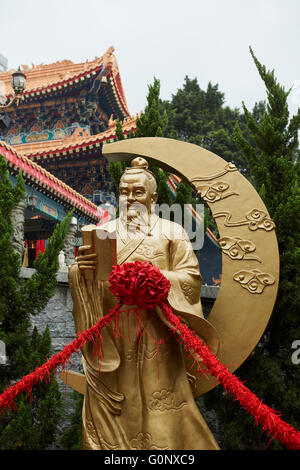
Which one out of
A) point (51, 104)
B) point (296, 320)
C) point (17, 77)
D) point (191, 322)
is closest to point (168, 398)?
point (191, 322)

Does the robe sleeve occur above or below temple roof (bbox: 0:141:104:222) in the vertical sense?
below

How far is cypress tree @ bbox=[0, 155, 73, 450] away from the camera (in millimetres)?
3190

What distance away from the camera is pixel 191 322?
2688 millimetres

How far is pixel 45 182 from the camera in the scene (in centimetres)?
758

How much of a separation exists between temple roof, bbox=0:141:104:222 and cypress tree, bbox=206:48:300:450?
3.06 m

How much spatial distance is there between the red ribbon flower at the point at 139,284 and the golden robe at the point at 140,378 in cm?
24

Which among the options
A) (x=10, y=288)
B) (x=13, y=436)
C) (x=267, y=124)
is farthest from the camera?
(x=267, y=124)

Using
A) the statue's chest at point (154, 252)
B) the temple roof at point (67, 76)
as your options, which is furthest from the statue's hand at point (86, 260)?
the temple roof at point (67, 76)

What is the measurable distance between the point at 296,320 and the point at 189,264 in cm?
133

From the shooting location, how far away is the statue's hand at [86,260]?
2582 millimetres

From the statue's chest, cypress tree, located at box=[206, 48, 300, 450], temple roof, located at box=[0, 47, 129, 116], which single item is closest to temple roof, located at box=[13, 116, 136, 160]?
temple roof, located at box=[0, 47, 129, 116]

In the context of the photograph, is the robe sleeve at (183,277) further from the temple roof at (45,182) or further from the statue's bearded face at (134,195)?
the temple roof at (45,182)

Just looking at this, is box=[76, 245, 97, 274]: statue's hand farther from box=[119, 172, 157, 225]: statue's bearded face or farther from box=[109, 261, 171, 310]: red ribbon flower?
box=[119, 172, 157, 225]: statue's bearded face

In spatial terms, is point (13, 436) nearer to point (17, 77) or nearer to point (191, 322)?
point (191, 322)
